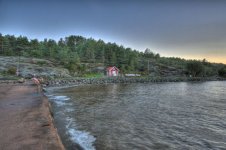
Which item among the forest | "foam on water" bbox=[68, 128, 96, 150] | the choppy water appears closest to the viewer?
"foam on water" bbox=[68, 128, 96, 150]

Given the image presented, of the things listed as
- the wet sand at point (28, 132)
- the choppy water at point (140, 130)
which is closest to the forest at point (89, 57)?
the choppy water at point (140, 130)

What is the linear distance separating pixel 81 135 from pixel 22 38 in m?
116

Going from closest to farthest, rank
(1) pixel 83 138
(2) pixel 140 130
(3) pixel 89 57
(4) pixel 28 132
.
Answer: (4) pixel 28 132 < (1) pixel 83 138 < (2) pixel 140 130 < (3) pixel 89 57

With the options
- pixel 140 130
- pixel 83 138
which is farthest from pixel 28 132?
pixel 140 130

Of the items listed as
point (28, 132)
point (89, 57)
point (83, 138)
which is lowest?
point (83, 138)

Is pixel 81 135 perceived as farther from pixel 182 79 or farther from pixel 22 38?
pixel 22 38

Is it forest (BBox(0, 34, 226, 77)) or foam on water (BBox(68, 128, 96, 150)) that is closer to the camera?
foam on water (BBox(68, 128, 96, 150))

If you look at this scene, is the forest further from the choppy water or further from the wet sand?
the wet sand

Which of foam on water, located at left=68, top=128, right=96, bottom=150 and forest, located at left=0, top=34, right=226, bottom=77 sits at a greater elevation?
forest, located at left=0, top=34, right=226, bottom=77

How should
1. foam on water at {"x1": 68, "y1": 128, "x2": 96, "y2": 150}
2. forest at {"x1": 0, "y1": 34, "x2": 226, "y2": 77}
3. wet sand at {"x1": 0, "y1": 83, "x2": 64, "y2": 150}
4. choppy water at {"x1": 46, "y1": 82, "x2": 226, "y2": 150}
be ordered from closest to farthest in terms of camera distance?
1. wet sand at {"x1": 0, "y1": 83, "x2": 64, "y2": 150}
2. foam on water at {"x1": 68, "y1": 128, "x2": 96, "y2": 150}
3. choppy water at {"x1": 46, "y1": 82, "x2": 226, "y2": 150}
4. forest at {"x1": 0, "y1": 34, "x2": 226, "y2": 77}

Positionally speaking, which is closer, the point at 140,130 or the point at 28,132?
the point at 28,132

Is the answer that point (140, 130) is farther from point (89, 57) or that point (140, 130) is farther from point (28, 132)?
point (89, 57)

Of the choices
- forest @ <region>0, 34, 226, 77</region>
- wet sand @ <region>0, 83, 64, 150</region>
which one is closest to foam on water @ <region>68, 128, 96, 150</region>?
wet sand @ <region>0, 83, 64, 150</region>

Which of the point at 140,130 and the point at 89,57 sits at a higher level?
the point at 89,57
